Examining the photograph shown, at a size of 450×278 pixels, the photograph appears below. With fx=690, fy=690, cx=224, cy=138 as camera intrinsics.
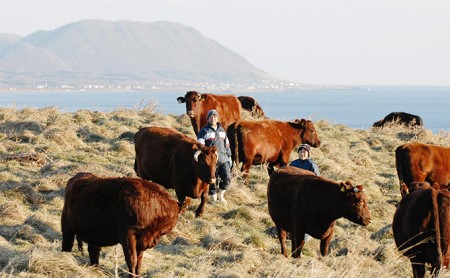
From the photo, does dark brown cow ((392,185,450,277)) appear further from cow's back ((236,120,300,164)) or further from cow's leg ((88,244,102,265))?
cow's back ((236,120,300,164))

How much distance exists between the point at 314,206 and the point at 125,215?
3.08 meters

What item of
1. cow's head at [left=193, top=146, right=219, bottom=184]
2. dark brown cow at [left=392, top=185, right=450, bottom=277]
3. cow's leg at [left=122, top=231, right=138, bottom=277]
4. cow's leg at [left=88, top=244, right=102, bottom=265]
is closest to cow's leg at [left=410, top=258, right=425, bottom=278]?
dark brown cow at [left=392, top=185, right=450, bottom=277]

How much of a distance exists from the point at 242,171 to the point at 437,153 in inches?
178

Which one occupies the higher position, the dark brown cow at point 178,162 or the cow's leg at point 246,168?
the dark brown cow at point 178,162

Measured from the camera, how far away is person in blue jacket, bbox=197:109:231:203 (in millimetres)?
13508

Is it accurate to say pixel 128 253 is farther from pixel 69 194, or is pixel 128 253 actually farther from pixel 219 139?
pixel 219 139

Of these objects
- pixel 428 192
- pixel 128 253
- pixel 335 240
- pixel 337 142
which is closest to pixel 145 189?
pixel 128 253

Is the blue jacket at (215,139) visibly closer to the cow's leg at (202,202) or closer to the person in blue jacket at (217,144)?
the person in blue jacket at (217,144)

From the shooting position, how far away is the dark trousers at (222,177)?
44.7 ft

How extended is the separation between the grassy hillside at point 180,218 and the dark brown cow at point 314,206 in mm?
382

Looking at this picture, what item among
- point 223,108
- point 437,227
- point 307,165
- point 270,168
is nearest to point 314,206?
point 437,227

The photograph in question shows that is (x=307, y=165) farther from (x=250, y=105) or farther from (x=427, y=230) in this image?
(x=250, y=105)

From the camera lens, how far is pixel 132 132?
2003cm

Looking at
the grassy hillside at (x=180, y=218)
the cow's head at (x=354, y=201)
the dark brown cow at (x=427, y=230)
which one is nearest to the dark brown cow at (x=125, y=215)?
the grassy hillside at (x=180, y=218)
